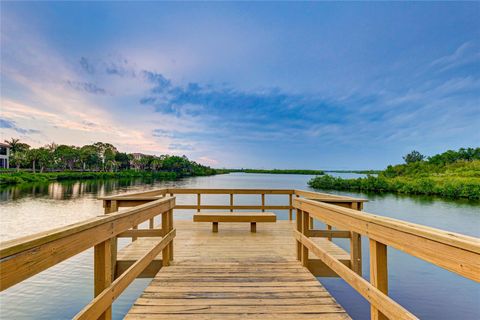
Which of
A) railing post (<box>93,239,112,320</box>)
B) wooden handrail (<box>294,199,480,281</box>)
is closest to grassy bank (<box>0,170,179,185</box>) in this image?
railing post (<box>93,239,112,320</box>)

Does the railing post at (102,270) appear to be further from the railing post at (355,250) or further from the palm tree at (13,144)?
→ the palm tree at (13,144)

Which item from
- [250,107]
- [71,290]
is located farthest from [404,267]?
[250,107]

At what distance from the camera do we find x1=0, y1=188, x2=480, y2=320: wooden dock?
1.05 m

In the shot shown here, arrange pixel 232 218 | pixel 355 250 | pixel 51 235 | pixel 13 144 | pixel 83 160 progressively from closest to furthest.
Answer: pixel 51 235
pixel 355 250
pixel 232 218
pixel 13 144
pixel 83 160

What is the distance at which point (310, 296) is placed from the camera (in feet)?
7.67

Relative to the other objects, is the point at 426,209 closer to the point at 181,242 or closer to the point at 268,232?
the point at 268,232

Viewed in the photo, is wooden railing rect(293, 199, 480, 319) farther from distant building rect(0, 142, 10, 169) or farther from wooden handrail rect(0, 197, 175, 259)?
distant building rect(0, 142, 10, 169)

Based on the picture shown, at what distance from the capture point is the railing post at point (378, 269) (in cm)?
156

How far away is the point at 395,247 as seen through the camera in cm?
139

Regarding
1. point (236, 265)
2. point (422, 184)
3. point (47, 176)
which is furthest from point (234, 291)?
point (47, 176)

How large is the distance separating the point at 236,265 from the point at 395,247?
2.32 m

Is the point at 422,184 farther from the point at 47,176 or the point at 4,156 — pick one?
the point at 4,156

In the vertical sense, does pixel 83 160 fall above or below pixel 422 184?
above

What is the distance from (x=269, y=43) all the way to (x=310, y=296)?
68.4 ft
